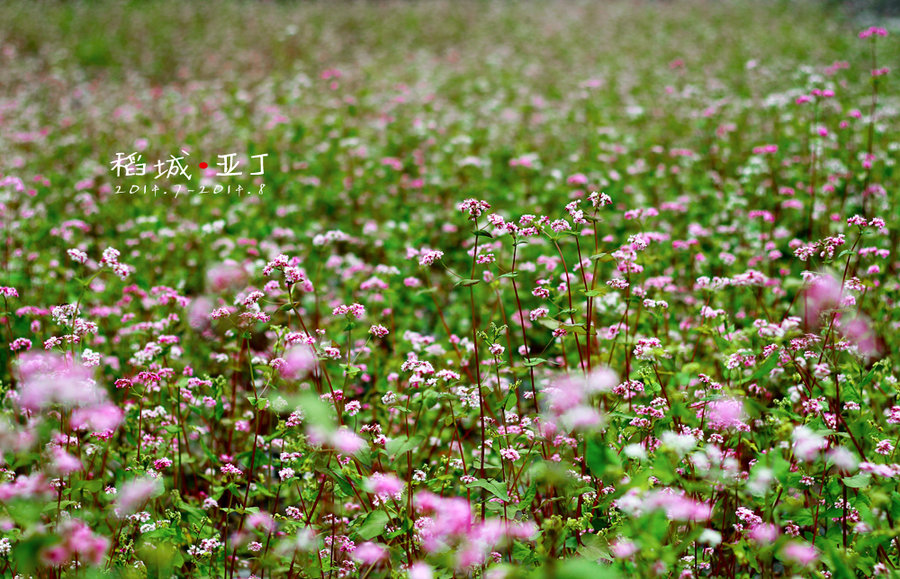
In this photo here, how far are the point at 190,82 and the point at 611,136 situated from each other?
6970mm

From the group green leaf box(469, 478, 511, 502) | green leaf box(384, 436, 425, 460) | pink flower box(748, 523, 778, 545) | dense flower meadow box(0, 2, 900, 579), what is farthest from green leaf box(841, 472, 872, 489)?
green leaf box(384, 436, 425, 460)

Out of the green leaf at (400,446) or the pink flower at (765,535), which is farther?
the green leaf at (400,446)

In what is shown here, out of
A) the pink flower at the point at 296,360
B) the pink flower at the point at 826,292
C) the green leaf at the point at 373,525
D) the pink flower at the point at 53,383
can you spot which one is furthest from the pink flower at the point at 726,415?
the pink flower at the point at 53,383

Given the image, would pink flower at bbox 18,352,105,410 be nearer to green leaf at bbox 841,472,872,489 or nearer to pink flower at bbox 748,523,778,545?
→ pink flower at bbox 748,523,778,545

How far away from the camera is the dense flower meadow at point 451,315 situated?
2.00 m

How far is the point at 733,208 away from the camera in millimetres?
4539

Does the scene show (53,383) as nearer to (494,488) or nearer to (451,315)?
(494,488)

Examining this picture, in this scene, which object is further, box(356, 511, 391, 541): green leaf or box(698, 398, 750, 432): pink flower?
box(698, 398, 750, 432): pink flower

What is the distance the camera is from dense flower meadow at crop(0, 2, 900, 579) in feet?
6.57

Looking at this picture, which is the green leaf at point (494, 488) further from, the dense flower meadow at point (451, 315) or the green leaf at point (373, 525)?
the green leaf at point (373, 525)

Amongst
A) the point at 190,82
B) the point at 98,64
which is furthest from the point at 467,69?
the point at 98,64

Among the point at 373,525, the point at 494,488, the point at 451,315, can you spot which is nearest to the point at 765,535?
the point at 494,488

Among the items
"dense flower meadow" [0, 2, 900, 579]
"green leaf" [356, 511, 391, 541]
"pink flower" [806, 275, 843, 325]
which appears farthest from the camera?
"pink flower" [806, 275, 843, 325]

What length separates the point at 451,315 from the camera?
420 cm
